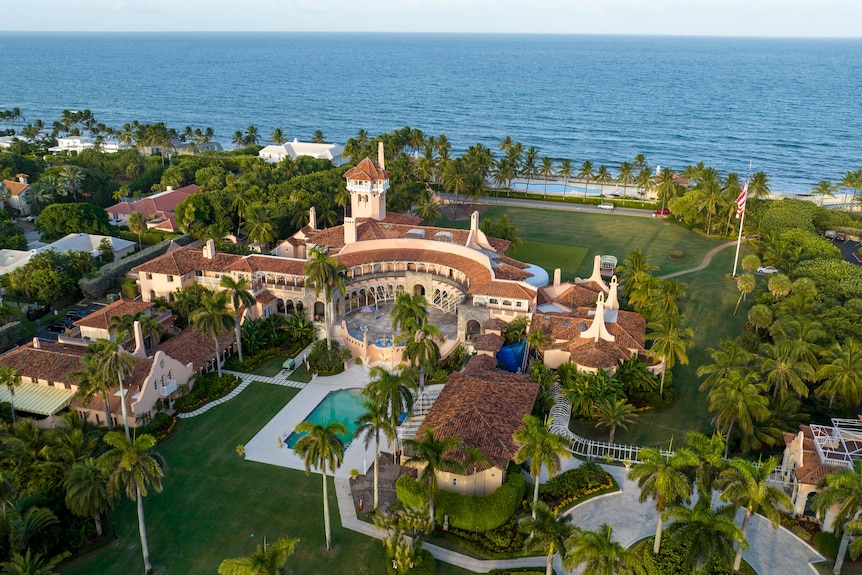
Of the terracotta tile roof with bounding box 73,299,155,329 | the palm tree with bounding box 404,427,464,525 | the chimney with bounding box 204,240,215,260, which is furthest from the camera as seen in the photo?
the chimney with bounding box 204,240,215,260

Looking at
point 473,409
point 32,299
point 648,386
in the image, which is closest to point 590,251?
point 648,386

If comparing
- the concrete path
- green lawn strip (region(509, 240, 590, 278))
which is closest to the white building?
green lawn strip (region(509, 240, 590, 278))

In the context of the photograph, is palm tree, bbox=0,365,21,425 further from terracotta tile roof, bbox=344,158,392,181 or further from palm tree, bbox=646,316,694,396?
palm tree, bbox=646,316,694,396

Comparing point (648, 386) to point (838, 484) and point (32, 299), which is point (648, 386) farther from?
point (32, 299)

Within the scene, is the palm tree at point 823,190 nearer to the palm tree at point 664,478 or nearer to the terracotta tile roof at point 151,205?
the palm tree at point 664,478

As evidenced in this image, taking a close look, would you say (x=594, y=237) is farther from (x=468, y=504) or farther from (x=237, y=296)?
(x=468, y=504)

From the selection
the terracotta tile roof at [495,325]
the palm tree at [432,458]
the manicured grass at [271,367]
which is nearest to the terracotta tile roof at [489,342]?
the terracotta tile roof at [495,325]

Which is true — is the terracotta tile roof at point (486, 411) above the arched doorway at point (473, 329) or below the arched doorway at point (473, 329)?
above
